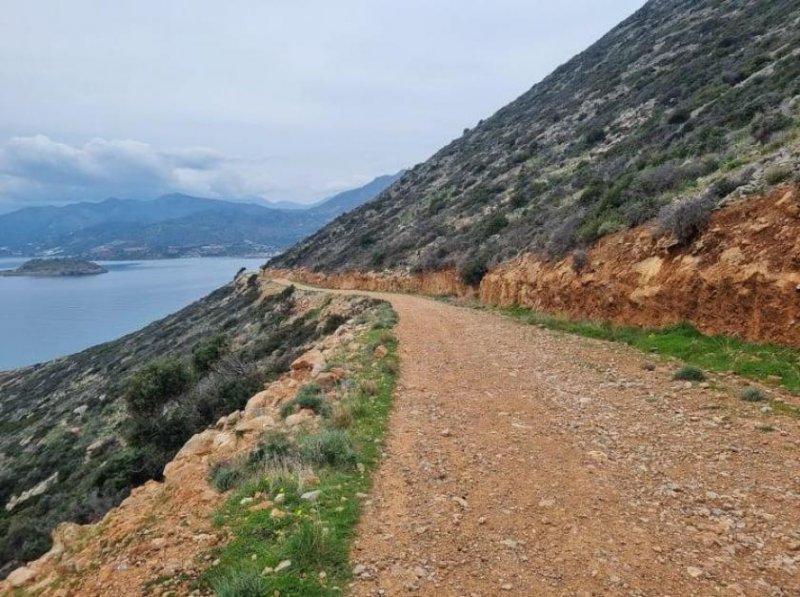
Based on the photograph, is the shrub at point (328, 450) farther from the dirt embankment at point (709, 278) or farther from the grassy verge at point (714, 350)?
the dirt embankment at point (709, 278)

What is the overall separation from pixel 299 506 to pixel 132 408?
1555 centimetres

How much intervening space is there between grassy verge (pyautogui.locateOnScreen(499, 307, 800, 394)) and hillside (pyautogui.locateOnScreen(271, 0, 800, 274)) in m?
2.90

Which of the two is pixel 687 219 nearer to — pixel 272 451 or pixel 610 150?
pixel 272 451

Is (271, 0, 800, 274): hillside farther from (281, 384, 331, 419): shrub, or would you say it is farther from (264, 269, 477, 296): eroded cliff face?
(281, 384, 331, 419): shrub

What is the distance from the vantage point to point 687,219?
1102 centimetres

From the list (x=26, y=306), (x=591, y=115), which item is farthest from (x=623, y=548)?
(x=26, y=306)

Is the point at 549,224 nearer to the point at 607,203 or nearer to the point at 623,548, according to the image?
the point at 607,203

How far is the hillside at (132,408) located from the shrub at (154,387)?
3cm

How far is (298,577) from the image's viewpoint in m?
4.07

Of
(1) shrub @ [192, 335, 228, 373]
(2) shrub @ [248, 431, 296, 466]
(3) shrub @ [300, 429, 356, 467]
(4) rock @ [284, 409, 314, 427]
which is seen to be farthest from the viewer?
(1) shrub @ [192, 335, 228, 373]

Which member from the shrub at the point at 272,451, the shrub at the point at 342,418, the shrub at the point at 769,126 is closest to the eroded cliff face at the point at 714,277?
the shrub at the point at 769,126

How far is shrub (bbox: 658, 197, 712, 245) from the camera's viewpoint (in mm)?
10867

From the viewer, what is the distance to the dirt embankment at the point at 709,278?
29.2 ft

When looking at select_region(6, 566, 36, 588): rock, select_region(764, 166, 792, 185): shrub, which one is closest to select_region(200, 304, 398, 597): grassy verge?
select_region(6, 566, 36, 588): rock
